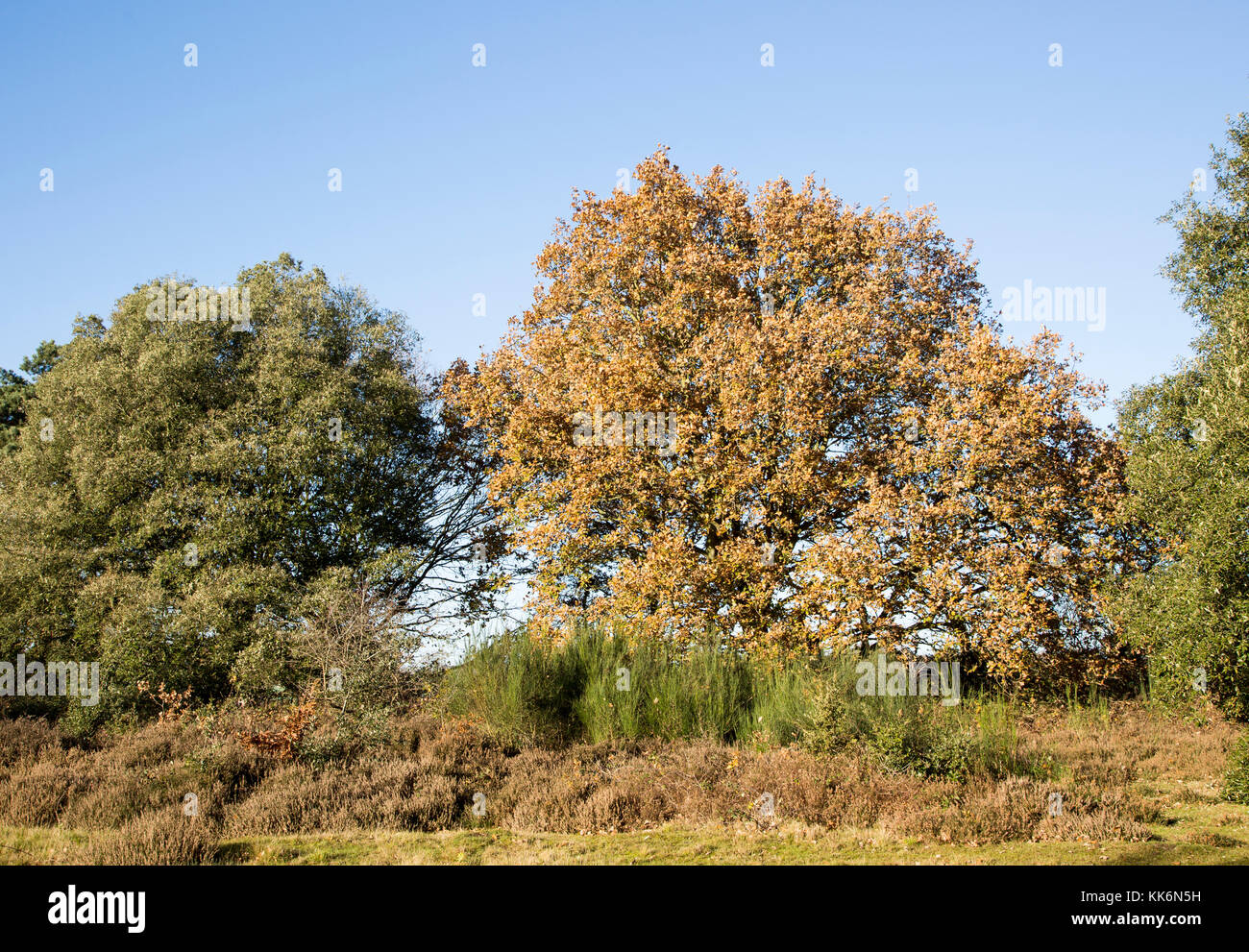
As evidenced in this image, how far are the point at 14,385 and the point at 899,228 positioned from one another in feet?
121

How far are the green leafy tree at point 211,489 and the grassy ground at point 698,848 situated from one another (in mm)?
10398

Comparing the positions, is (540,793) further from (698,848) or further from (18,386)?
(18,386)

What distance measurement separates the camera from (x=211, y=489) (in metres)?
23.9

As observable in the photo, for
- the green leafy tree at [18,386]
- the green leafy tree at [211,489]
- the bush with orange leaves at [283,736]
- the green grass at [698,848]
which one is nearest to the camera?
the green grass at [698,848]

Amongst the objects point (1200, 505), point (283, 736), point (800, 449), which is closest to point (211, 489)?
point (283, 736)

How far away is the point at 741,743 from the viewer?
48.6ft

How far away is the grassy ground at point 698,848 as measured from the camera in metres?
9.34

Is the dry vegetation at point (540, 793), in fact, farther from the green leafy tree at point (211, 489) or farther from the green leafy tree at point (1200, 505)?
the green leafy tree at point (211, 489)

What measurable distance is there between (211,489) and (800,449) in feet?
51.2

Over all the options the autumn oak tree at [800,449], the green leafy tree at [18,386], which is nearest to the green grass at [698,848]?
the autumn oak tree at [800,449]

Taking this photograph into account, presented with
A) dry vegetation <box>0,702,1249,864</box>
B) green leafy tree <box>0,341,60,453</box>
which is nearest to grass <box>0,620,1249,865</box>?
dry vegetation <box>0,702,1249,864</box>

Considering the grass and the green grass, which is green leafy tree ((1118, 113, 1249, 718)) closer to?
the grass

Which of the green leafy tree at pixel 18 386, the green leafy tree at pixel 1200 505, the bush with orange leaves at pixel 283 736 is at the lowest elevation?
the bush with orange leaves at pixel 283 736
